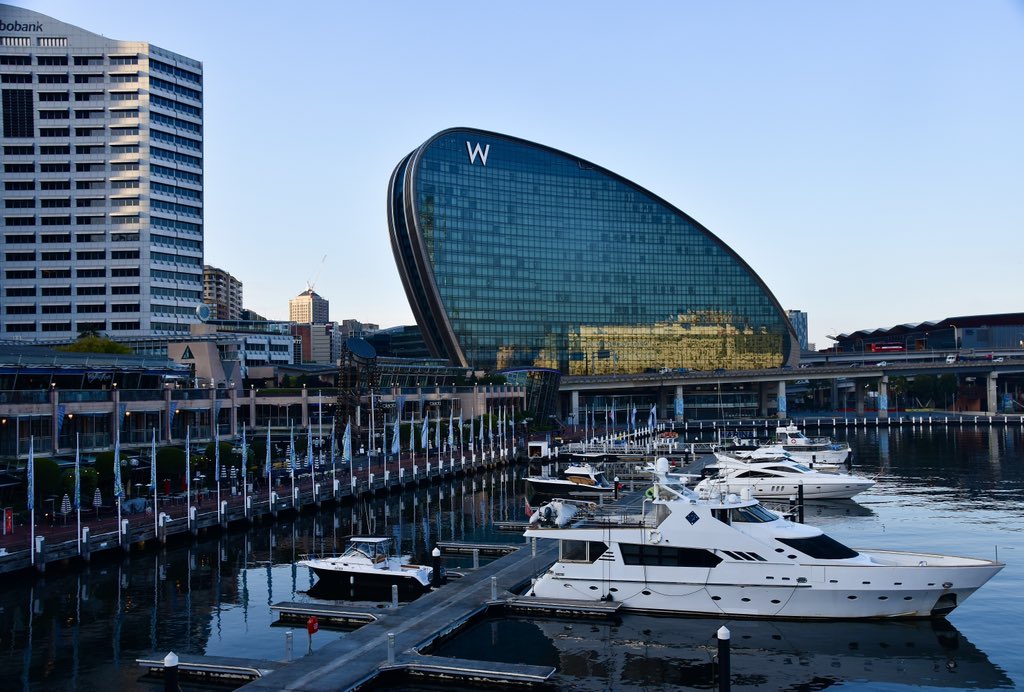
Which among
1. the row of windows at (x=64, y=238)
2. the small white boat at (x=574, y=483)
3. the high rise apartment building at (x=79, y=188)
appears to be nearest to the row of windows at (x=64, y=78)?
the high rise apartment building at (x=79, y=188)

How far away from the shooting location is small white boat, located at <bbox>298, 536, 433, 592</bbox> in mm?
43500

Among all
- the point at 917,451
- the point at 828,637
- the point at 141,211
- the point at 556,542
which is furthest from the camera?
the point at 141,211

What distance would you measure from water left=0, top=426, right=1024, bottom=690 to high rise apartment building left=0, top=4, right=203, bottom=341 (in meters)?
116

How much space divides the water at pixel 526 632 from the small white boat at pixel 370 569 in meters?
2.15

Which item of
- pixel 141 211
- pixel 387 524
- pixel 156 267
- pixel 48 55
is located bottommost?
pixel 387 524

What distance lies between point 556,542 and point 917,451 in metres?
91.6

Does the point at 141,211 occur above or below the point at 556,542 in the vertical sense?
above

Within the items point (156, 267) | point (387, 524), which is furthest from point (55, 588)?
point (156, 267)

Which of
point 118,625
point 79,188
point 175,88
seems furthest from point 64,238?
point 118,625

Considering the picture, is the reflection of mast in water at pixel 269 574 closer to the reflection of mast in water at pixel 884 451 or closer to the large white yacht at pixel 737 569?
the large white yacht at pixel 737 569

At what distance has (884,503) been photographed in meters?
75.8

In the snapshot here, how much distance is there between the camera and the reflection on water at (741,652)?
32.2m

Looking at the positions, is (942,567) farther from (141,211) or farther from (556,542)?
(141,211)

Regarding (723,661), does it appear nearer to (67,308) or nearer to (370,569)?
(370,569)
